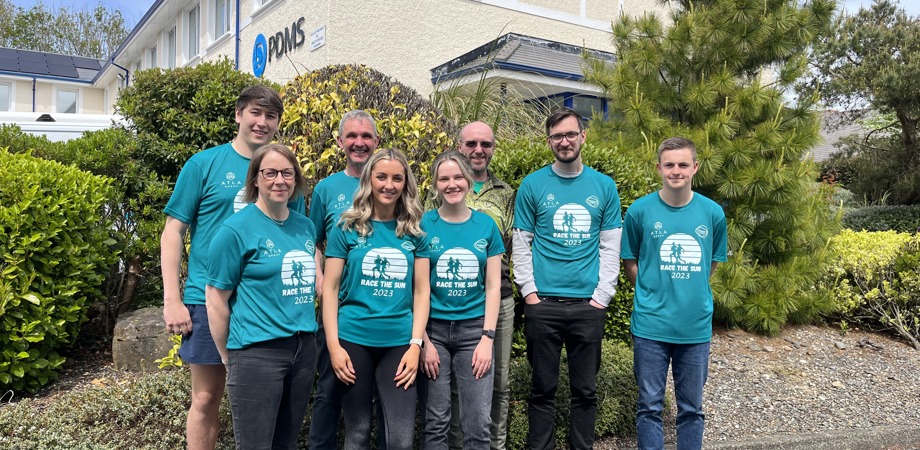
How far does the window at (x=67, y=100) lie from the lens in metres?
31.0

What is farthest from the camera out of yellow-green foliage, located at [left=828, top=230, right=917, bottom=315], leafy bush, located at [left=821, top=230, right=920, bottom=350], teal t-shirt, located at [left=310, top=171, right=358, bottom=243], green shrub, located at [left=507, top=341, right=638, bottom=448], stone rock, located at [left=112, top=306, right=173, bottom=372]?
yellow-green foliage, located at [left=828, top=230, right=917, bottom=315]

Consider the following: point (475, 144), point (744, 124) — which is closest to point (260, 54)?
point (744, 124)

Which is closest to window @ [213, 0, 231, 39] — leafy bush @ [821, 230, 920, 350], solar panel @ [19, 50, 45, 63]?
leafy bush @ [821, 230, 920, 350]

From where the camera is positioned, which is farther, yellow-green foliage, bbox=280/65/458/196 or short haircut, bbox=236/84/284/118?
yellow-green foliage, bbox=280/65/458/196

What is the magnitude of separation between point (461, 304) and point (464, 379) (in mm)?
382

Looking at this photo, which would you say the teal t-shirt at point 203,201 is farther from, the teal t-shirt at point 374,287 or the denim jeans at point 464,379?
the denim jeans at point 464,379

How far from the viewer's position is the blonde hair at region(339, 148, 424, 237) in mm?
2947

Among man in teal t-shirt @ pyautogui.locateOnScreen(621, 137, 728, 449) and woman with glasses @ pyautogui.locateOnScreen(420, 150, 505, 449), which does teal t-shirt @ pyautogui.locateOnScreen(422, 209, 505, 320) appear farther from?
man in teal t-shirt @ pyautogui.locateOnScreen(621, 137, 728, 449)

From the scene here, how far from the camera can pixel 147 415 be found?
384 cm

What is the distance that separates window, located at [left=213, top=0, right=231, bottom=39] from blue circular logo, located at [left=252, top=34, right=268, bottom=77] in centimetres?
286

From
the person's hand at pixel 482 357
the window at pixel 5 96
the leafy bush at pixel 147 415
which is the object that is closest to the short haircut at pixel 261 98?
the person's hand at pixel 482 357

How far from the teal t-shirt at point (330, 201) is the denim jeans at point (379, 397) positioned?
654mm

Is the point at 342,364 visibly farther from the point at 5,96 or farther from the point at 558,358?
the point at 5,96

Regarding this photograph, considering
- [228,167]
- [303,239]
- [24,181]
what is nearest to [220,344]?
[303,239]
